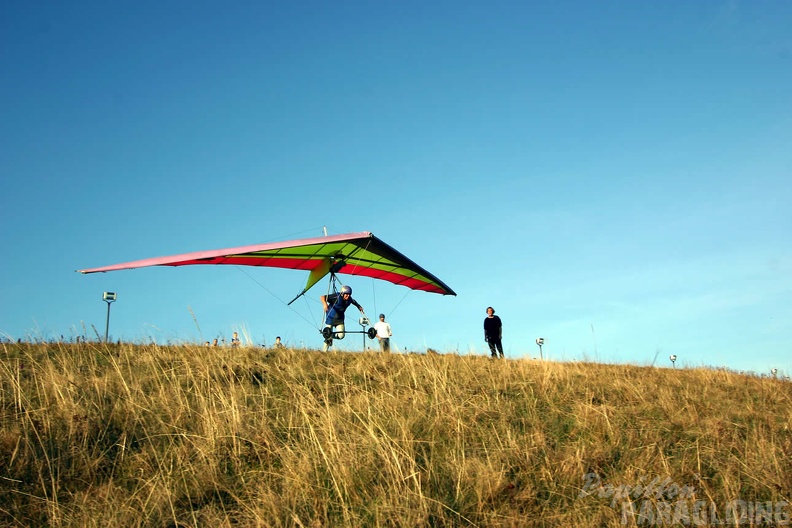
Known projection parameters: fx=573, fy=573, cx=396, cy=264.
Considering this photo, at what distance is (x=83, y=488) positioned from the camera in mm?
4355

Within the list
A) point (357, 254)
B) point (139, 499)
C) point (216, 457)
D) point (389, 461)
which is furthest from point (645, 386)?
point (357, 254)

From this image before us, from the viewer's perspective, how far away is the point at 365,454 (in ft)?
14.5

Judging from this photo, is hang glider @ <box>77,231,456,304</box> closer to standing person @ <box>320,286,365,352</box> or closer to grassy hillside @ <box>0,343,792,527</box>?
standing person @ <box>320,286,365,352</box>

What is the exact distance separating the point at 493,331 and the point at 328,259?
5536mm

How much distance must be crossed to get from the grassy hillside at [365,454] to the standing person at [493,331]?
→ 7.08 m

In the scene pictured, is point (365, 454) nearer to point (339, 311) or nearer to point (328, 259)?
point (339, 311)

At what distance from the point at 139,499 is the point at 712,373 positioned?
1189cm

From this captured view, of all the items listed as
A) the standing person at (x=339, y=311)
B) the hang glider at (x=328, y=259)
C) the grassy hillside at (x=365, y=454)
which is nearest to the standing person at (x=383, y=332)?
the standing person at (x=339, y=311)

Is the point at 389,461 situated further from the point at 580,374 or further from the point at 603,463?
the point at 580,374

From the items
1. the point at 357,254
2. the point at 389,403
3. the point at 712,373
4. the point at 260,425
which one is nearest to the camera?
the point at 260,425

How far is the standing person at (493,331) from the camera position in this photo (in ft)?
48.3

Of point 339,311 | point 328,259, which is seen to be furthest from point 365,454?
point 328,259

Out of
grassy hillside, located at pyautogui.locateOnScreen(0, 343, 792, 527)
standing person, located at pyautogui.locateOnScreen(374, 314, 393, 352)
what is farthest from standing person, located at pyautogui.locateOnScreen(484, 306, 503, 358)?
grassy hillside, located at pyautogui.locateOnScreen(0, 343, 792, 527)

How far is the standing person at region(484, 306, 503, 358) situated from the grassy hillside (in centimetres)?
708
